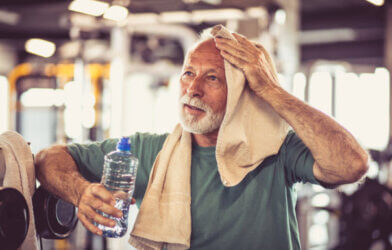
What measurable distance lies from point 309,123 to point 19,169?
1.04m

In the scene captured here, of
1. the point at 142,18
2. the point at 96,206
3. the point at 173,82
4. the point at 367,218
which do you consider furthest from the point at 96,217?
the point at 173,82

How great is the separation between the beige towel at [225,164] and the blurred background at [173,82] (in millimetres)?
527

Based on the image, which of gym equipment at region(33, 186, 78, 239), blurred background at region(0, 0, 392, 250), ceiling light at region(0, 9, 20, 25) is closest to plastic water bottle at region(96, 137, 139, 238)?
gym equipment at region(33, 186, 78, 239)

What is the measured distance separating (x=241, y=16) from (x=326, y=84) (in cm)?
190

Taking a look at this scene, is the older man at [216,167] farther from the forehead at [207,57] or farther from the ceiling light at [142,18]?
the ceiling light at [142,18]

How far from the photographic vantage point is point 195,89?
6.04 feet

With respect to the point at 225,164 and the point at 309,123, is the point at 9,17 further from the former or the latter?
the point at 309,123

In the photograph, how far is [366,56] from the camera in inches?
487

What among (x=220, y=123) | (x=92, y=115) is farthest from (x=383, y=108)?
(x=220, y=123)

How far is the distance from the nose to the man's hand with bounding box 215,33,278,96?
0.19 m

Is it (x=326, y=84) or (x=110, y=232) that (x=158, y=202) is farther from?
(x=326, y=84)

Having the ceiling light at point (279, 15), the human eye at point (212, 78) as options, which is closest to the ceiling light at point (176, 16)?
the ceiling light at point (279, 15)

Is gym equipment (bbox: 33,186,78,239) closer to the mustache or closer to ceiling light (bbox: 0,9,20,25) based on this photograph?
the mustache

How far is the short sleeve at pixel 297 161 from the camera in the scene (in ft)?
5.45
